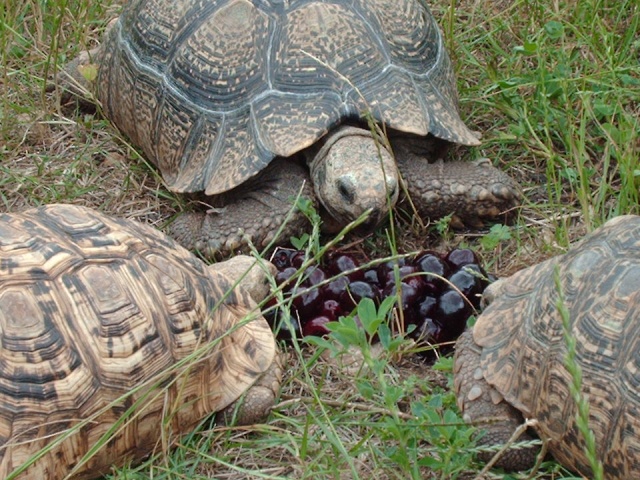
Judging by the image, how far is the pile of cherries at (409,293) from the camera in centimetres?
359

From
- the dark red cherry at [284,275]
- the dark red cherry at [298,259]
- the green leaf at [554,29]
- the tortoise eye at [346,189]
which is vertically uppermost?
the green leaf at [554,29]

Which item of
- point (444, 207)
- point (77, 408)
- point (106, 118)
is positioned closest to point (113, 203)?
point (106, 118)

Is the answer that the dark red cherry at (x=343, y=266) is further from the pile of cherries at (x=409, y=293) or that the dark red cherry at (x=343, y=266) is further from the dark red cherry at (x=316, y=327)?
the dark red cherry at (x=316, y=327)

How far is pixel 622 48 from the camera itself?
487 cm

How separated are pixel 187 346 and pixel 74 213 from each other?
1.80 feet

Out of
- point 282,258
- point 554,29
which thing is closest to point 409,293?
point 282,258

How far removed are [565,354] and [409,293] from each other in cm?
94

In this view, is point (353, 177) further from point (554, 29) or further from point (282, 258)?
point (554, 29)

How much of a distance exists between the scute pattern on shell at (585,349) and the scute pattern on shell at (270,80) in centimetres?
141

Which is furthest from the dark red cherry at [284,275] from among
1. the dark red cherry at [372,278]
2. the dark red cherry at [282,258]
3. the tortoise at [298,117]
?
the tortoise at [298,117]

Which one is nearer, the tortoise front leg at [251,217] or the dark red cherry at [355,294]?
the dark red cherry at [355,294]

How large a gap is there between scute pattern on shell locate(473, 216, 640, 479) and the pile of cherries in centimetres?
48

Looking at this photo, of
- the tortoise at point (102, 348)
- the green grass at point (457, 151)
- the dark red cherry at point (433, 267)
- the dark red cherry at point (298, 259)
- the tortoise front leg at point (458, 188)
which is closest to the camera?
the tortoise at point (102, 348)

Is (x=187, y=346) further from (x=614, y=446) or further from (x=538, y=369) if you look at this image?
(x=614, y=446)
